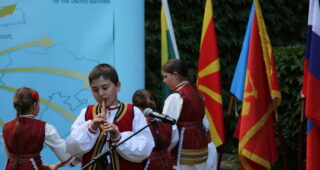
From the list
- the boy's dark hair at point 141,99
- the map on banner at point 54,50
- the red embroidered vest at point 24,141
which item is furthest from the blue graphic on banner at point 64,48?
the red embroidered vest at point 24,141

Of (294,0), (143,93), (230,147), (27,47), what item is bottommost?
(230,147)

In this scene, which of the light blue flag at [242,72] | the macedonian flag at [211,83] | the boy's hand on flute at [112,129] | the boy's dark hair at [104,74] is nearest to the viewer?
the boy's hand on flute at [112,129]

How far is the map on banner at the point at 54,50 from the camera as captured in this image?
14.9 feet

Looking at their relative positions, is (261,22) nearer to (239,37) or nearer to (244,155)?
(244,155)

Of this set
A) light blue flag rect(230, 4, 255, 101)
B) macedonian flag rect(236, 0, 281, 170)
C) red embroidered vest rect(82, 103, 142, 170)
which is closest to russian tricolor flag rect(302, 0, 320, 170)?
macedonian flag rect(236, 0, 281, 170)

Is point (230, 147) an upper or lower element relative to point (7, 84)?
lower

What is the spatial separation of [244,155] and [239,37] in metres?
4.21

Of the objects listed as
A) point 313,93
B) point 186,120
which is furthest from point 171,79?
point 313,93

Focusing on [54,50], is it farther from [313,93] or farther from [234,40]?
[234,40]

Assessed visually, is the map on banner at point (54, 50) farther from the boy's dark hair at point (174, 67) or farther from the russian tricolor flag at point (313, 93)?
the russian tricolor flag at point (313, 93)

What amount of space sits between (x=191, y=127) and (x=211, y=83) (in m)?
0.86

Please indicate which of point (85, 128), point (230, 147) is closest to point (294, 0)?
point (230, 147)

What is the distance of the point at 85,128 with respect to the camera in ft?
10.8

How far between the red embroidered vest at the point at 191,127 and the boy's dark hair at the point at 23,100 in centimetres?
140
